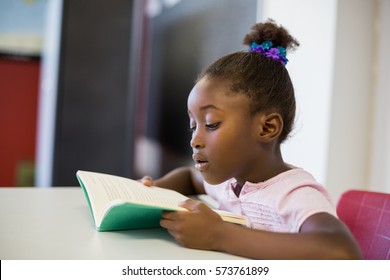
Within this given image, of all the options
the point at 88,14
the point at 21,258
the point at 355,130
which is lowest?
the point at 21,258

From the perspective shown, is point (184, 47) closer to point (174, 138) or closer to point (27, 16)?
point (174, 138)

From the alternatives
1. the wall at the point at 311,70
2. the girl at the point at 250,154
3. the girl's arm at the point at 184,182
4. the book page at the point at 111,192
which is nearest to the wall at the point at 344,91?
the wall at the point at 311,70

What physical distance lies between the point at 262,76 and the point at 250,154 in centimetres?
13

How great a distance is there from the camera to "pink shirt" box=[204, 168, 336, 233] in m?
0.59

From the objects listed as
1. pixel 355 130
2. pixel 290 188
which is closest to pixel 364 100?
pixel 355 130

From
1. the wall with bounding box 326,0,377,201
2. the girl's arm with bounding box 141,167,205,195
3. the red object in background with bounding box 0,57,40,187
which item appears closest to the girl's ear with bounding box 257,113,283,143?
the girl's arm with bounding box 141,167,205,195

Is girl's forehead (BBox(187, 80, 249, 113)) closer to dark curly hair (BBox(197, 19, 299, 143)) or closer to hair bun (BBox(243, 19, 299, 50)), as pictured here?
dark curly hair (BBox(197, 19, 299, 143))

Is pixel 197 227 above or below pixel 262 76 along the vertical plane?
below

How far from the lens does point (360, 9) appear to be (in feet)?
4.03

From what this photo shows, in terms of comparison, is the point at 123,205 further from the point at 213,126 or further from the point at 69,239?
the point at 213,126

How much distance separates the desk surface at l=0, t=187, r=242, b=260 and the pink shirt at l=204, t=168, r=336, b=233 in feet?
0.36

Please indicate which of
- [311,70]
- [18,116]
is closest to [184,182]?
[311,70]

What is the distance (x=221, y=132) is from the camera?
0.71 meters
